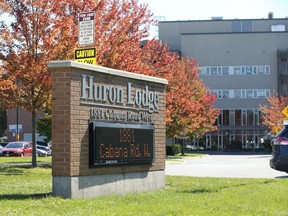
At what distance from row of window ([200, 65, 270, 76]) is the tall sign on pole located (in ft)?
211

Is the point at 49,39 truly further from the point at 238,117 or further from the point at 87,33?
the point at 238,117

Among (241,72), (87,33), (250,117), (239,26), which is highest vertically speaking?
(239,26)

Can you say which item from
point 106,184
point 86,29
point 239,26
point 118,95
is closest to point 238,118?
point 239,26

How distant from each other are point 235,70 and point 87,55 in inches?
2580

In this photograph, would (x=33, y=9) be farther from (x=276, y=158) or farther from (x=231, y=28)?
(x=231, y=28)

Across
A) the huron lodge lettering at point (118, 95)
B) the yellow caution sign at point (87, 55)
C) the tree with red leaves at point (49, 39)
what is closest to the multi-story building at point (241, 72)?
the tree with red leaves at point (49, 39)

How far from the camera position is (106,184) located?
11602mm

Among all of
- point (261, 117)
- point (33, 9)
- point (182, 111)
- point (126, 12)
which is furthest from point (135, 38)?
point (261, 117)

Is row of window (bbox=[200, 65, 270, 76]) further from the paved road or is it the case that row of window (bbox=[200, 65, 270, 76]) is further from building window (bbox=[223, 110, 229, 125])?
the paved road

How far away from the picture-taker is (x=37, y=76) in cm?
2006

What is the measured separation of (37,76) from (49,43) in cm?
129

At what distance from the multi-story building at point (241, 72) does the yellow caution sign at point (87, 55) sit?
2478 inches

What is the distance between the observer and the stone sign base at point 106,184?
10573 millimetres

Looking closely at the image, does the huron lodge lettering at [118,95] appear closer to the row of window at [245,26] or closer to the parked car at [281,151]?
the parked car at [281,151]
